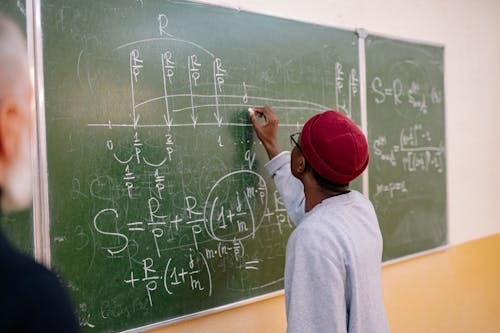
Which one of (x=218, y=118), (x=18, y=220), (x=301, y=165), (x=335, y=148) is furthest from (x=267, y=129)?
(x=18, y=220)

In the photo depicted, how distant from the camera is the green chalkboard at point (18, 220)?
1.62m

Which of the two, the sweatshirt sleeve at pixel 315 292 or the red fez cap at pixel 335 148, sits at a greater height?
the red fez cap at pixel 335 148

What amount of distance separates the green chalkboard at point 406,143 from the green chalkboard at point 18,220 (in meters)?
1.97

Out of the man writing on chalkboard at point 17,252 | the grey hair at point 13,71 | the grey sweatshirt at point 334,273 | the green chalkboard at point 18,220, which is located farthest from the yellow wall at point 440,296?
the grey hair at point 13,71

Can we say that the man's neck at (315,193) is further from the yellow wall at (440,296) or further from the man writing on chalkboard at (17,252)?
the man writing on chalkboard at (17,252)

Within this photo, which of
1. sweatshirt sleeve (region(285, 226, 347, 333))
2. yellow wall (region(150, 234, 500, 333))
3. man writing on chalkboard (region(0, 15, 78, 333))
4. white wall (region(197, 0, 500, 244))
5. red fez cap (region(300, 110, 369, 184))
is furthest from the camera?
white wall (region(197, 0, 500, 244))

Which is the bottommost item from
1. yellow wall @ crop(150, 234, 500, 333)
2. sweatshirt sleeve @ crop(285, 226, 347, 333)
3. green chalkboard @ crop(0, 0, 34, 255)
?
yellow wall @ crop(150, 234, 500, 333)

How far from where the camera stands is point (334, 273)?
160 centimetres

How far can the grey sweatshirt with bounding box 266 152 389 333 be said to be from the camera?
5.28 feet

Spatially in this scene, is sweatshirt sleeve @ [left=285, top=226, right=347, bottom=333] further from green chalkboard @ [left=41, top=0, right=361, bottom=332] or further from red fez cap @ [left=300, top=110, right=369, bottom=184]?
green chalkboard @ [left=41, top=0, right=361, bottom=332]

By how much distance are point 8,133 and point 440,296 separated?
3.37 m

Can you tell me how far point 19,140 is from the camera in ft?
2.83

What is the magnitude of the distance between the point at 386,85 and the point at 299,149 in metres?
1.42

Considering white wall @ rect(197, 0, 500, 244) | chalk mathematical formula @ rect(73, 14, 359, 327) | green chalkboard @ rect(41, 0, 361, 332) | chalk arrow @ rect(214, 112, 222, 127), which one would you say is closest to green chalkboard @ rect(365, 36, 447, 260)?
white wall @ rect(197, 0, 500, 244)
